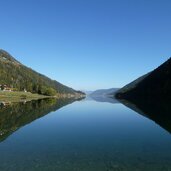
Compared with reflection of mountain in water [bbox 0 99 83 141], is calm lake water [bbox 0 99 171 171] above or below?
below

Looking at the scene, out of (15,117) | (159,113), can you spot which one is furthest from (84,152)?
(159,113)

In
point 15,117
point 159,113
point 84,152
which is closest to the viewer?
point 84,152

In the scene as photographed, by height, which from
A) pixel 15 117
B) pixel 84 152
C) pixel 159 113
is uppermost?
pixel 159 113

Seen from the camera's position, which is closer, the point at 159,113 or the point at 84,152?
the point at 84,152

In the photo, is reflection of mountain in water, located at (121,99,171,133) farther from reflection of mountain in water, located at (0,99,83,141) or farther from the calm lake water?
reflection of mountain in water, located at (0,99,83,141)

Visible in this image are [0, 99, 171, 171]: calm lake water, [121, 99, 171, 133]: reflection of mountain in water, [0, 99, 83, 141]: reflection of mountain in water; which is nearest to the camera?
[0, 99, 171, 171]: calm lake water

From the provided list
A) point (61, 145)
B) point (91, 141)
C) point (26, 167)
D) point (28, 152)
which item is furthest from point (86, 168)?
point (91, 141)

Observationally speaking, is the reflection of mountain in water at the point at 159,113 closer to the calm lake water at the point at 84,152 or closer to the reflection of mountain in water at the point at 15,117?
the calm lake water at the point at 84,152

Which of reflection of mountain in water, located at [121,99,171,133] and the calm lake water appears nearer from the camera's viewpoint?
the calm lake water

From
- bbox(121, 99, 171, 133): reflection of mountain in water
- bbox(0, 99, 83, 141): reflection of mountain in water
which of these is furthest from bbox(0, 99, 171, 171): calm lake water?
bbox(121, 99, 171, 133): reflection of mountain in water

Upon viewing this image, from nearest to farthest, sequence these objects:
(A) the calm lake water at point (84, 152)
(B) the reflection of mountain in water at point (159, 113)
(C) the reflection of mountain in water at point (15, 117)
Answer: (A) the calm lake water at point (84, 152), (C) the reflection of mountain in water at point (15, 117), (B) the reflection of mountain in water at point (159, 113)

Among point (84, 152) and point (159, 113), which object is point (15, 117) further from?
point (84, 152)

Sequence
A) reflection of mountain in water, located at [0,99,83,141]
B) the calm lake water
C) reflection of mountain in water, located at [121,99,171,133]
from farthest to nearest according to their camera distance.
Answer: reflection of mountain in water, located at [121,99,171,133] < reflection of mountain in water, located at [0,99,83,141] < the calm lake water

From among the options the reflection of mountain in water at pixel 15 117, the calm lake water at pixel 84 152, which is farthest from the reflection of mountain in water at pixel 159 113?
the reflection of mountain in water at pixel 15 117
